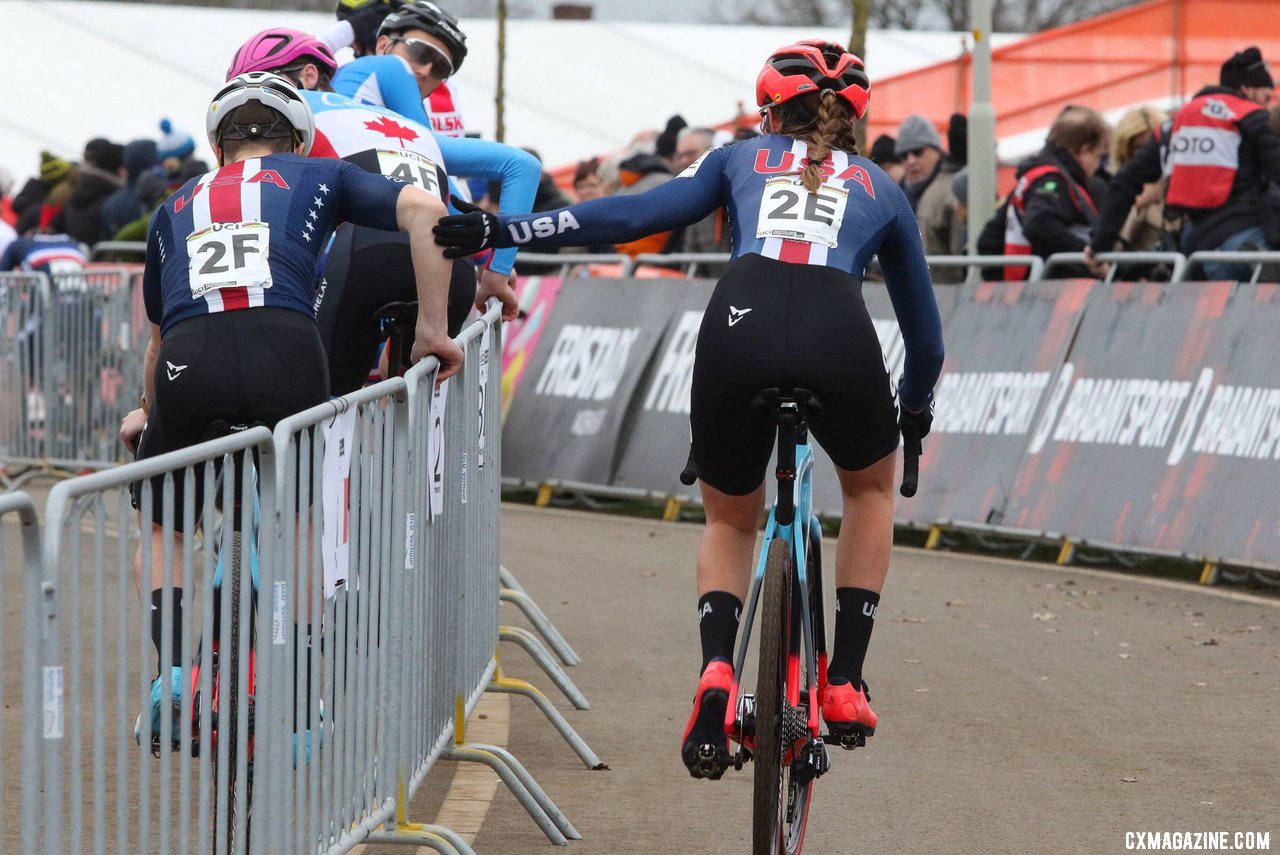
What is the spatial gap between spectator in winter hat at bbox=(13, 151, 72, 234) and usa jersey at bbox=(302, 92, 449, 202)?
1527cm

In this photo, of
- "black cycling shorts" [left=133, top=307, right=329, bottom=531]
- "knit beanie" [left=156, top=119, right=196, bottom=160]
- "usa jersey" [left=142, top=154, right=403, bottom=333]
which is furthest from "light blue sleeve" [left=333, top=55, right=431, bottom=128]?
"knit beanie" [left=156, top=119, right=196, bottom=160]

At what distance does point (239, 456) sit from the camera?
4.57 metres

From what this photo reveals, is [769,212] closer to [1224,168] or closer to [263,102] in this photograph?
[263,102]

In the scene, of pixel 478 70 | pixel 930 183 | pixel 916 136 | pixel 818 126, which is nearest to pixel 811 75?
pixel 818 126

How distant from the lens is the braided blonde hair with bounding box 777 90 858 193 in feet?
18.1

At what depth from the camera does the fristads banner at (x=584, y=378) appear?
14.3 m

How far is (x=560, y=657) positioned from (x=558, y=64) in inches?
1033

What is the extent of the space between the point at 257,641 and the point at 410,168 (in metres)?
2.83

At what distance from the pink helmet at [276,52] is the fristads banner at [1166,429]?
5.70m

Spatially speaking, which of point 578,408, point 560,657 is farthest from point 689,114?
point 560,657

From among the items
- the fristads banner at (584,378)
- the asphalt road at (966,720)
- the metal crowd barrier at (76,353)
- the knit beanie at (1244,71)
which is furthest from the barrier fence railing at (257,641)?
the metal crowd barrier at (76,353)

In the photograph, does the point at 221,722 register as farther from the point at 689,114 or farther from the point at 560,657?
the point at 689,114

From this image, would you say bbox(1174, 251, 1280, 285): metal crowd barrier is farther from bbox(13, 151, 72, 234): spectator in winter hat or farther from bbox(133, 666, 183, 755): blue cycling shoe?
bbox(13, 151, 72, 234): spectator in winter hat

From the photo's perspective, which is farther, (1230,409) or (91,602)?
(1230,409)
